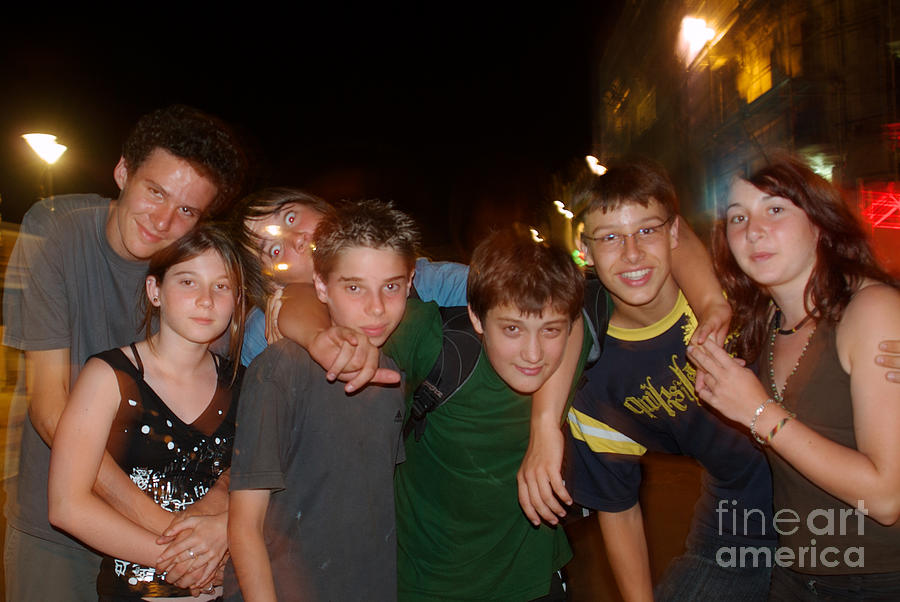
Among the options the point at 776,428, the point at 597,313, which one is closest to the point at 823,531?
the point at 776,428

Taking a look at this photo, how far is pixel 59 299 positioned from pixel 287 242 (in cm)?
126

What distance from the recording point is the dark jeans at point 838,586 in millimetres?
2244

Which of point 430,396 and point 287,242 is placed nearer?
point 430,396

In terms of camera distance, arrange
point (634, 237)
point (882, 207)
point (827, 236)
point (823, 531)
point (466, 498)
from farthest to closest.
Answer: point (882, 207) → point (634, 237) → point (466, 498) → point (827, 236) → point (823, 531)

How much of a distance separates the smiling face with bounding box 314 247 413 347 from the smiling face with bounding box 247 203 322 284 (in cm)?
73

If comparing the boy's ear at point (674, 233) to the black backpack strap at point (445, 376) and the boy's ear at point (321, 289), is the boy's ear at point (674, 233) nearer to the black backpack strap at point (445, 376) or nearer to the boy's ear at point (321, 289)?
the black backpack strap at point (445, 376)

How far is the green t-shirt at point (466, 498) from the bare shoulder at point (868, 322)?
1.43 metres

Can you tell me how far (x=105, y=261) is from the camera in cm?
293

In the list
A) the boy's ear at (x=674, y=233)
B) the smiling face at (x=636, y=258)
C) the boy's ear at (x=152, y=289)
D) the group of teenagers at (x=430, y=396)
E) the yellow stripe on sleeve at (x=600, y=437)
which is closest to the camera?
the group of teenagers at (x=430, y=396)

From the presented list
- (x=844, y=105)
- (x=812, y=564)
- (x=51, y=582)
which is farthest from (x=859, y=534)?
(x=844, y=105)

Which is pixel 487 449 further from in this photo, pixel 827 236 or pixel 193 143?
pixel 193 143

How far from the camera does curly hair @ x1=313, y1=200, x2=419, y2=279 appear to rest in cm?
289

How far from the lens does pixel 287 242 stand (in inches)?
142

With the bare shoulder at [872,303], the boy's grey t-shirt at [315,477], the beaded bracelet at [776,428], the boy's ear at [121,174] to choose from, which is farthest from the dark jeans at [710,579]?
the boy's ear at [121,174]
